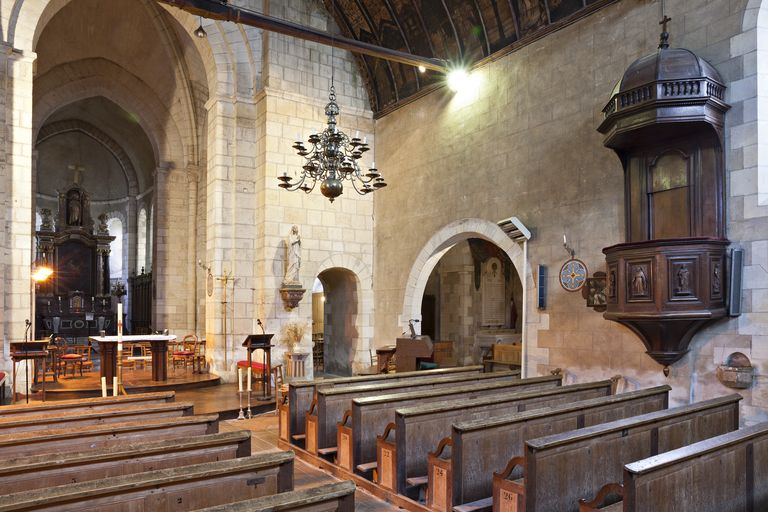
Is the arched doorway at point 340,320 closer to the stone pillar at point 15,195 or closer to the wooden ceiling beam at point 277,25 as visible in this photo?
the wooden ceiling beam at point 277,25

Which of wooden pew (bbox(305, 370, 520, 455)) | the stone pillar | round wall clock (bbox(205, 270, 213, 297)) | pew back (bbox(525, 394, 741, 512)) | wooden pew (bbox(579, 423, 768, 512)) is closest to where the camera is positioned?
wooden pew (bbox(579, 423, 768, 512))

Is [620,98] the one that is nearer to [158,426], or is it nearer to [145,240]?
[158,426]

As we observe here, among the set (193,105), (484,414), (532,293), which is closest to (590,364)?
(532,293)

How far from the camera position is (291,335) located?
10852mm

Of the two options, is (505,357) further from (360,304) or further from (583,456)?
(583,456)

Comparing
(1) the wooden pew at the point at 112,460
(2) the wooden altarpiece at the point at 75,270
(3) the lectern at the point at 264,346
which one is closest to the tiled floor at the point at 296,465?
(3) the lectern at the point at 264,346

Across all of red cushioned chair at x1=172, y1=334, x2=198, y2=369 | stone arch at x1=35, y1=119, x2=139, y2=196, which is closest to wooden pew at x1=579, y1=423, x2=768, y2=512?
red cushioned chair at x1=172, y1=334, x2=198, y2=369

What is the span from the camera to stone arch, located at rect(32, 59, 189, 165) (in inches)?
603

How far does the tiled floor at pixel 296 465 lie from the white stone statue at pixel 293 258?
3144mm

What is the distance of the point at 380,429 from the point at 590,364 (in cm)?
354

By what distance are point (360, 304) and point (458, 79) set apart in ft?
16.0

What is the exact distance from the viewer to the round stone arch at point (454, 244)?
8.40m

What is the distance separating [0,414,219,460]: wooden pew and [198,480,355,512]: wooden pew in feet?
5.99

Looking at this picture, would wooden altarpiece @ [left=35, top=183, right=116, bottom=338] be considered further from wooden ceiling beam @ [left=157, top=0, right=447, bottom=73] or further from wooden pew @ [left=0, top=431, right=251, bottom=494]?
wooden pew @ [left=0, top=431, right=251, bottom=494]
